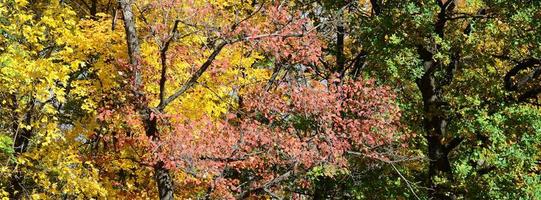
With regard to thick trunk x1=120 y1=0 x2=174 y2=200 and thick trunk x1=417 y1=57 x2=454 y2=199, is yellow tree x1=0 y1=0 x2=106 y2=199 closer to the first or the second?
thick trunk x1=120 y1=0 x2=174 y2=200

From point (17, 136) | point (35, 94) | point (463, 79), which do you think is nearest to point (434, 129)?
point (463, 79)

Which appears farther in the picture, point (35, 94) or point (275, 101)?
point (275, 101)

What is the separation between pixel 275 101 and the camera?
15922 millimetres

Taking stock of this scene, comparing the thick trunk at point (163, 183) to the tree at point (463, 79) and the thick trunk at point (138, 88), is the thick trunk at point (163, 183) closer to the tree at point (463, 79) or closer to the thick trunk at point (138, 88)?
the thick trunk at point (138, 88)

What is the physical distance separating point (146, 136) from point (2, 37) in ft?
12.9

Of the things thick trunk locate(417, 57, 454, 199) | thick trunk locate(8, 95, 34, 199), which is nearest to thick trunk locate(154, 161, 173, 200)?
thick trunk locate(8, 95, 34, 199)

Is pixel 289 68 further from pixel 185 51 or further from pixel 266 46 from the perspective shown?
pixel 185 51

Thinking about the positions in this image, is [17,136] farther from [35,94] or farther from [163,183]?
[163,183]

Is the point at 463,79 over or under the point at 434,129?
over

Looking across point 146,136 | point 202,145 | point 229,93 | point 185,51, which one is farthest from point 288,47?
point 146,136

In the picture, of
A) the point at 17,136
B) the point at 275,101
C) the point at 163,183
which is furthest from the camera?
the point at 275,101

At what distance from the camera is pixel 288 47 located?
15.3m

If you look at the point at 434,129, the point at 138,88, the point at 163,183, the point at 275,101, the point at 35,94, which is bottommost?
the point at 163,183

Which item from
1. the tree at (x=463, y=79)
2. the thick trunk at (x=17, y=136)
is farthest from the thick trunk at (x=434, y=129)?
the thick trunk at (x=17, y=136)
